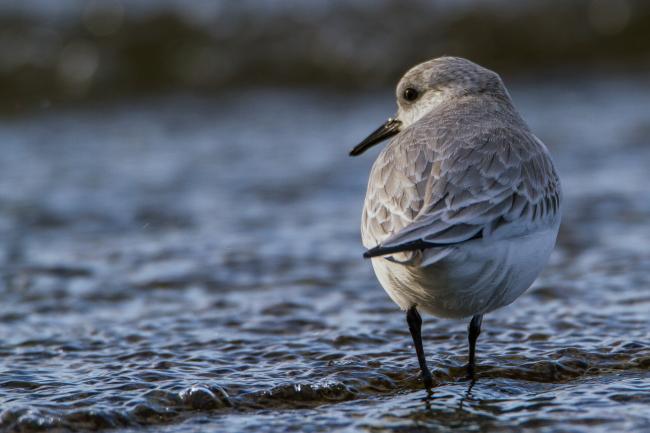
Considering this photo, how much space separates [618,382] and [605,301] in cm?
124

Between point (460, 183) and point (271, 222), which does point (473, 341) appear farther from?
point (271, 222)

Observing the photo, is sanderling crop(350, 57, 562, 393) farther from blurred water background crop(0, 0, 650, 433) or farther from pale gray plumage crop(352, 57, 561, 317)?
blurred water background crop(0, 0, 650, 433)

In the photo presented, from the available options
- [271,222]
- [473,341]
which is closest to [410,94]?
[473,341]

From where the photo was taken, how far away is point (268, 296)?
6211mm

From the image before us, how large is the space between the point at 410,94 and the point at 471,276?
5.75 ft

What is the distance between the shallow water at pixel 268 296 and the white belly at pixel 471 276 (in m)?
0.40

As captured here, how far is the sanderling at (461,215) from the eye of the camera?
4160 mm

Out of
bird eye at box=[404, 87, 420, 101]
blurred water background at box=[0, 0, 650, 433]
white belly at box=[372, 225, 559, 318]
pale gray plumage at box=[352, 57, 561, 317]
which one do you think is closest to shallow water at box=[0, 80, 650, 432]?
blurred water background at box=[0, 0, 650, 433]

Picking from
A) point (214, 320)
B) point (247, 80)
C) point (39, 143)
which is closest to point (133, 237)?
point (214, 320)

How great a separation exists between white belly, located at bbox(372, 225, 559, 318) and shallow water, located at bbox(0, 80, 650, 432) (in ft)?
1.32

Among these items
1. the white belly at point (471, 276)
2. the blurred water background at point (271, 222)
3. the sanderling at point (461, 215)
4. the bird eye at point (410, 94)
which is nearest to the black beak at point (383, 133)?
the bird eye at point (410, 94)

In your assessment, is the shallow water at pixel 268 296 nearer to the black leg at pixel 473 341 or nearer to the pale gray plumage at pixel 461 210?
the black leg at pixel 473 341

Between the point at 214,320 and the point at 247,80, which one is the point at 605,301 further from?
the point at 247,80

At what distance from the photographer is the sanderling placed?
4.16 meters
